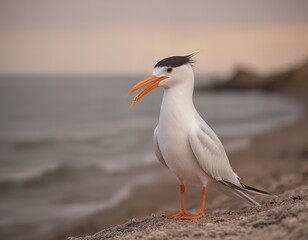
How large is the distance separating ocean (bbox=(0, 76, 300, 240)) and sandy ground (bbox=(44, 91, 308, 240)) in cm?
56

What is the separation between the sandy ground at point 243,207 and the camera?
130 inches

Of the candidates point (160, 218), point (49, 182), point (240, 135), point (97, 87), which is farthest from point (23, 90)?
point (160, 218)

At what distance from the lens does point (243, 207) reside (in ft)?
16.9

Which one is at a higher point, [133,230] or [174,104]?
[174,104]

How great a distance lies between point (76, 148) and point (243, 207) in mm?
9746

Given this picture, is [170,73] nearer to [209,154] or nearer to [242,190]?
[209,154]

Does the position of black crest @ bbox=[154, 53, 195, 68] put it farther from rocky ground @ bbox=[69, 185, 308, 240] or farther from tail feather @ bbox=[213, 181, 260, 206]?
rocky ground @ bbox=[69, 185, 308, 240]

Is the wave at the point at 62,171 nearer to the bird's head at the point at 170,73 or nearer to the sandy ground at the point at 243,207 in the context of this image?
the sandy ground at the point at 243,207

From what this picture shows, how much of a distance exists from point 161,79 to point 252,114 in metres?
17.5

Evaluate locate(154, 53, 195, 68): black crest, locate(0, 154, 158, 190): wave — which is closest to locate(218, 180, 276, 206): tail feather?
locate(154, 53, 195, 68): black crest

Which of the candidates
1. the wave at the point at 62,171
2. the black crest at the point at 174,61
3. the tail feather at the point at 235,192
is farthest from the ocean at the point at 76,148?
the black crest at the point at 174,61

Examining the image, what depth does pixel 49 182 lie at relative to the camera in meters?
10.4

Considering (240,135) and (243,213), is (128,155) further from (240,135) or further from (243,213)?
(243,213)

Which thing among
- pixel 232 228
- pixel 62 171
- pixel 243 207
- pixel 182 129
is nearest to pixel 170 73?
pixel 182 129
